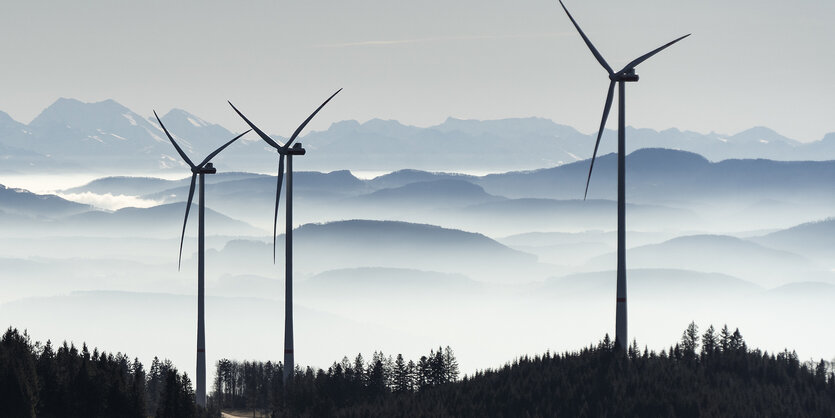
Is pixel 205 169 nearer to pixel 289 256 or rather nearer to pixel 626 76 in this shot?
pixel 289 256

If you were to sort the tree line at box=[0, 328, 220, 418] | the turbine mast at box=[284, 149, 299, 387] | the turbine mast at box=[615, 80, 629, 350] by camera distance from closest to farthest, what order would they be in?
the turbine mast at box=[615, 80, 629, 350] → the turbine mast at box=[284, 149, 299, 387] → the tree line at box=[0, 328, 220, 418]

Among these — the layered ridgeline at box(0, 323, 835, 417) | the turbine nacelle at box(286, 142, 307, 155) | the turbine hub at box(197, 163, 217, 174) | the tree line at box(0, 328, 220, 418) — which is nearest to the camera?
the layered ridgeline at box(0, 323, 835, 417)

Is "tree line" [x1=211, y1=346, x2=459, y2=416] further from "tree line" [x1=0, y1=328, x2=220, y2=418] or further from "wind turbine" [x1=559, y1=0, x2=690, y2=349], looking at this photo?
"wind turbine" [x1=559, y1=0, x2=690, y2=349]

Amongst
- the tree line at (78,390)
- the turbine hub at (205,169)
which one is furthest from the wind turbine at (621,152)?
the tree line at (78,390)

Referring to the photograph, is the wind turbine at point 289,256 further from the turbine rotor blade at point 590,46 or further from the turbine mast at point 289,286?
the turbine rotor blade at point 590,46

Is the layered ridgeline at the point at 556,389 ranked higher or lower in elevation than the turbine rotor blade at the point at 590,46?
lower

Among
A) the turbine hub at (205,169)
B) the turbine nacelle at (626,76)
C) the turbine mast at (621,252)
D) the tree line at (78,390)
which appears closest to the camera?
the turbine mast at (621,252)

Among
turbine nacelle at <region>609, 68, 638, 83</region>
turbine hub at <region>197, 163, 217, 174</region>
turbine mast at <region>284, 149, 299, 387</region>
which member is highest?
turbine nacelle at <region>609, 68, 638, 83</region>

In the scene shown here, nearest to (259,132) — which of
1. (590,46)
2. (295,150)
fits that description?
(295,150)

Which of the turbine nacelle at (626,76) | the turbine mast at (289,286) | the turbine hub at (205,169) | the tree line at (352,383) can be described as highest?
the turbine nacelle at (626,76)

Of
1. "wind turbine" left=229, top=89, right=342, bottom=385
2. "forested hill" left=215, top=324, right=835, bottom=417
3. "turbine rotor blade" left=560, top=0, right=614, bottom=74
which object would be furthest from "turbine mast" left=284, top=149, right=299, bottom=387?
"turbine rotor blade" left=560, top=0, right=614, bottom=74

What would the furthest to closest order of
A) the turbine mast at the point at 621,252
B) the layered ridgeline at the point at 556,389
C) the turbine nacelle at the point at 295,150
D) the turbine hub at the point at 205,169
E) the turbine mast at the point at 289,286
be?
the turbine hub at the point at 205,169 < the turbine nacelle at the point at 295,150 < the turbine mast at the point at 289,286 < the layered ridgeline at the point at 556,389 < the turbine mast at the point at 621,252

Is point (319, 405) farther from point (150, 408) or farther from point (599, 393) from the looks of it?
point (150, 408)
